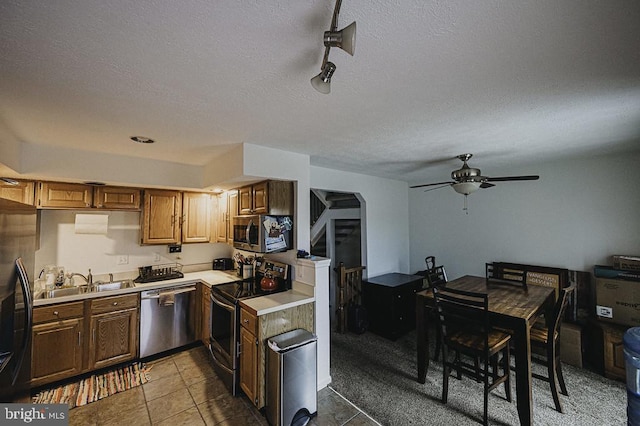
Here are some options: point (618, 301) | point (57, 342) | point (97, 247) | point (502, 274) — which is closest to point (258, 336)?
point (57, 342)

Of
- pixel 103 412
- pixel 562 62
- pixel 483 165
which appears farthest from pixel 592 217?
pixel 103 412

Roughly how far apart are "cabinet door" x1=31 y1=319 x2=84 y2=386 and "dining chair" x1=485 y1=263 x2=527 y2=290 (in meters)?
4.85

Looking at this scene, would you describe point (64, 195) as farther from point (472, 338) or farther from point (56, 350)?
point (472, 338)

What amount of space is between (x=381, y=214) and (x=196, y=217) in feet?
10.1

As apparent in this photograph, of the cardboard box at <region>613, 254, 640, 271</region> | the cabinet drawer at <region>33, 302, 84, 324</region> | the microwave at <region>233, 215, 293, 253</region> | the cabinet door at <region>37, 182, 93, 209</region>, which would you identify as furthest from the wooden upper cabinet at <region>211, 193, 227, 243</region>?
the cardboard box at <region>613, 254, 640, 271</region>

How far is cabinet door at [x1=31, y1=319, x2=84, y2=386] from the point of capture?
2.42 meters

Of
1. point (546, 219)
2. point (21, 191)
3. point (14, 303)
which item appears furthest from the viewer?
point (546, 219)

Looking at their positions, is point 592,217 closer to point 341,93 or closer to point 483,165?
point 483,165

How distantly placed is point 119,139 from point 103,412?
2.47 m

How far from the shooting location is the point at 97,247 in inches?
127

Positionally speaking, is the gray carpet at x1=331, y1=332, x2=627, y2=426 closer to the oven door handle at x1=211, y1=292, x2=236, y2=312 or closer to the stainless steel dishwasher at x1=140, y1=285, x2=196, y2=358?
the oven door handle at x1=211, y1=292, x2=236, y2=312

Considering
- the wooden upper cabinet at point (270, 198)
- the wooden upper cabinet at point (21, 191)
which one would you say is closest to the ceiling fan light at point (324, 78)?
the wooden upper cabinet at point (270, 198)

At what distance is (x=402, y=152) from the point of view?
2.95m

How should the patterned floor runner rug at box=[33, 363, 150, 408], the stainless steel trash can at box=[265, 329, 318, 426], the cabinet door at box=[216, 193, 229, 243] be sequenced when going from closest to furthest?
the stainless steel trash can at box=[265, 329, 318, 426] < the patterned floor runner rug at box=[33, 363, 150, 408] < the cabinet door at box=[216, 193, 229, 243]
